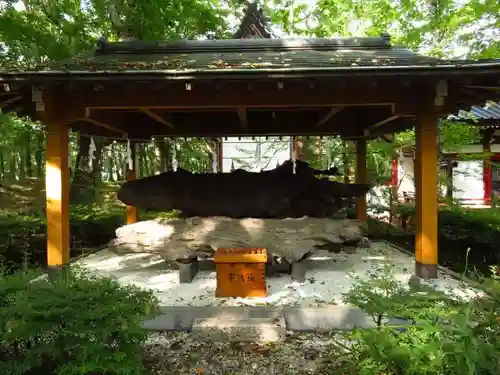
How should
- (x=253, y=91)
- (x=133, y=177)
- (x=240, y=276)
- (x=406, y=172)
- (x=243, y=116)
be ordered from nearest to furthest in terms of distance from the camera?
(x=240, y=276)
(x=253, y=91)
(x=243, y=116)
(x=133, y=177)
(x=406, y=172)

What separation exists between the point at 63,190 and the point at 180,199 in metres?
1.87

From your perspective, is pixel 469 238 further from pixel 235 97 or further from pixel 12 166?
pixel 12 166

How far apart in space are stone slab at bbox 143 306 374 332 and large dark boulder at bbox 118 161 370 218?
8.07 ft

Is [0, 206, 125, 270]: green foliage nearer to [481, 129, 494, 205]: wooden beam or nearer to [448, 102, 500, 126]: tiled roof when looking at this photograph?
[448, 102, 500, 126]: tiled roof

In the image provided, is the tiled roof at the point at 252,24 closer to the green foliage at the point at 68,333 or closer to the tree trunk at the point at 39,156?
the green foliage at the point at 68,333

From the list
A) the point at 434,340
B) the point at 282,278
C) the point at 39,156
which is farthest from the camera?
the point at 39,156

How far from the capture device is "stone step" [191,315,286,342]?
3512mm

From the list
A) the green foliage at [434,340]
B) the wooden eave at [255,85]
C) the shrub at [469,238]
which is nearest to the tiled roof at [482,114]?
the shrub at [469,238]

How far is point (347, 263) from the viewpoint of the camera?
6148mm

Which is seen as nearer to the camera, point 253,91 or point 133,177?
point 253,91

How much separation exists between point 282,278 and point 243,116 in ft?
8.49

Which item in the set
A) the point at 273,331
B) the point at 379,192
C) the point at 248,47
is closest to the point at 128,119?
the point at 248,47

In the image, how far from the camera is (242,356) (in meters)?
3.21

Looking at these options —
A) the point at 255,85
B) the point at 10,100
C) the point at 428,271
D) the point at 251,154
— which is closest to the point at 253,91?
the point at 255,85
